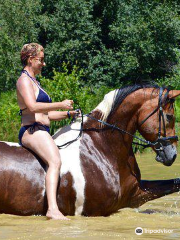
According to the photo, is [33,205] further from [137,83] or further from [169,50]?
[169,50]

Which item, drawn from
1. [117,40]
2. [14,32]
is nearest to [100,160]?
[14,32]

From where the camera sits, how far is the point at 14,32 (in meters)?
30.5

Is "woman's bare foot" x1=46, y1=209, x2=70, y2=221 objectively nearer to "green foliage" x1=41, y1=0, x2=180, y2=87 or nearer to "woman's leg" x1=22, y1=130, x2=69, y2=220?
"woman's leg" x1=22, y1=130, x2=69, y2=220

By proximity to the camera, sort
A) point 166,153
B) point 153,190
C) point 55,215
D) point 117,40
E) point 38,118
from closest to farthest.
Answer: point 55,215, point 38,118, point 166,153, point 153,190, point 117,40

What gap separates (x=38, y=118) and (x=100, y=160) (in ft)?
2.63

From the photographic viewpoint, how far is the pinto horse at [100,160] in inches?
245

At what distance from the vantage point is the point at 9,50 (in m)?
28.8

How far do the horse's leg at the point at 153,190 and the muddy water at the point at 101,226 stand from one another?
131mm

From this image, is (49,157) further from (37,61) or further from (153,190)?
(153,190)

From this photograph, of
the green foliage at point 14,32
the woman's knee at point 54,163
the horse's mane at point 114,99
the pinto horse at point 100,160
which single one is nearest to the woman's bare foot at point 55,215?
the pinto horse at point 100,160

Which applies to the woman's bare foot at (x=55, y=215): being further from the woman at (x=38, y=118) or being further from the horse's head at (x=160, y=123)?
the horse's head at (x=160, y=123)

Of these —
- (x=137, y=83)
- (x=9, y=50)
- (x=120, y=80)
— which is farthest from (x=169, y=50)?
(x=137, y=83)

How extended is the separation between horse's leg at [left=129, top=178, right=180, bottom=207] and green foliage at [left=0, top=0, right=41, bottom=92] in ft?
71.2

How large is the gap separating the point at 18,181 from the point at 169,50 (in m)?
24.1
